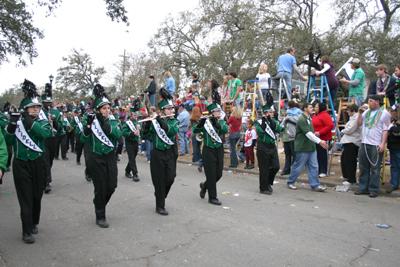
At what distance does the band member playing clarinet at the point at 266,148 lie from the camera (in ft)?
25.7

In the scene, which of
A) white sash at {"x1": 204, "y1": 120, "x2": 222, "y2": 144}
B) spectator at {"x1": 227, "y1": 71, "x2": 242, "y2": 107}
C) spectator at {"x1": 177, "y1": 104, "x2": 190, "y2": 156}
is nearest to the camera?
white sash at {"x1": 204, "y1": 120, "x2": 222, "y2": 144}

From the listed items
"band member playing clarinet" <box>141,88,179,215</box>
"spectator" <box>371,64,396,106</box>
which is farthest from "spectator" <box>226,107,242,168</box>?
"band member playing clarinet" <box>141,88,179,215</box>

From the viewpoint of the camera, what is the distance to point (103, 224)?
17.5 feet

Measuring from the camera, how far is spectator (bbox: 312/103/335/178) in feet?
29.8

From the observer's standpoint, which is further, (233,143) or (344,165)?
(233,143)

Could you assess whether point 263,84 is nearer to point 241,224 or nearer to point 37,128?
point 241,224

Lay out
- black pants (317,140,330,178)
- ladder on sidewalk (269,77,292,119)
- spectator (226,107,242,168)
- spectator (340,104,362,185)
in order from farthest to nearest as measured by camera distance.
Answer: ladder on sidewalk (269,77,292,119) → spectator (226,107,242,168) → black pants (317,140,330,178) → spectator (340,104,362,185)

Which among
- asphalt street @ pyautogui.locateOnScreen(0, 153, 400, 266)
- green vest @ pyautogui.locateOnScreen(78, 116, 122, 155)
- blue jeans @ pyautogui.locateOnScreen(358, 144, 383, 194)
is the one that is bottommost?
asphalt street @ pyautogui.locateOnScreen(0, 153, 400, 266)

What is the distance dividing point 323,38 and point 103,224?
57.7 ft

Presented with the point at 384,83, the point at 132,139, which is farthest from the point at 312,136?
the point at 132,139

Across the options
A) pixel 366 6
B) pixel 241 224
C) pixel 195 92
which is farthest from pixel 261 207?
pixel 366 6

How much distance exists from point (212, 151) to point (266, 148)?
5.22 feet

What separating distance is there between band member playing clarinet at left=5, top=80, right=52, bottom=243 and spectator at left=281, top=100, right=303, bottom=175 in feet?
22.6

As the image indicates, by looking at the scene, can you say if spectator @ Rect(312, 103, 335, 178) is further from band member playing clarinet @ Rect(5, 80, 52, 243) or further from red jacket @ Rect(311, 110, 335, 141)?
band member playing clarinet @ Rect(5, 80, 52, 243)
